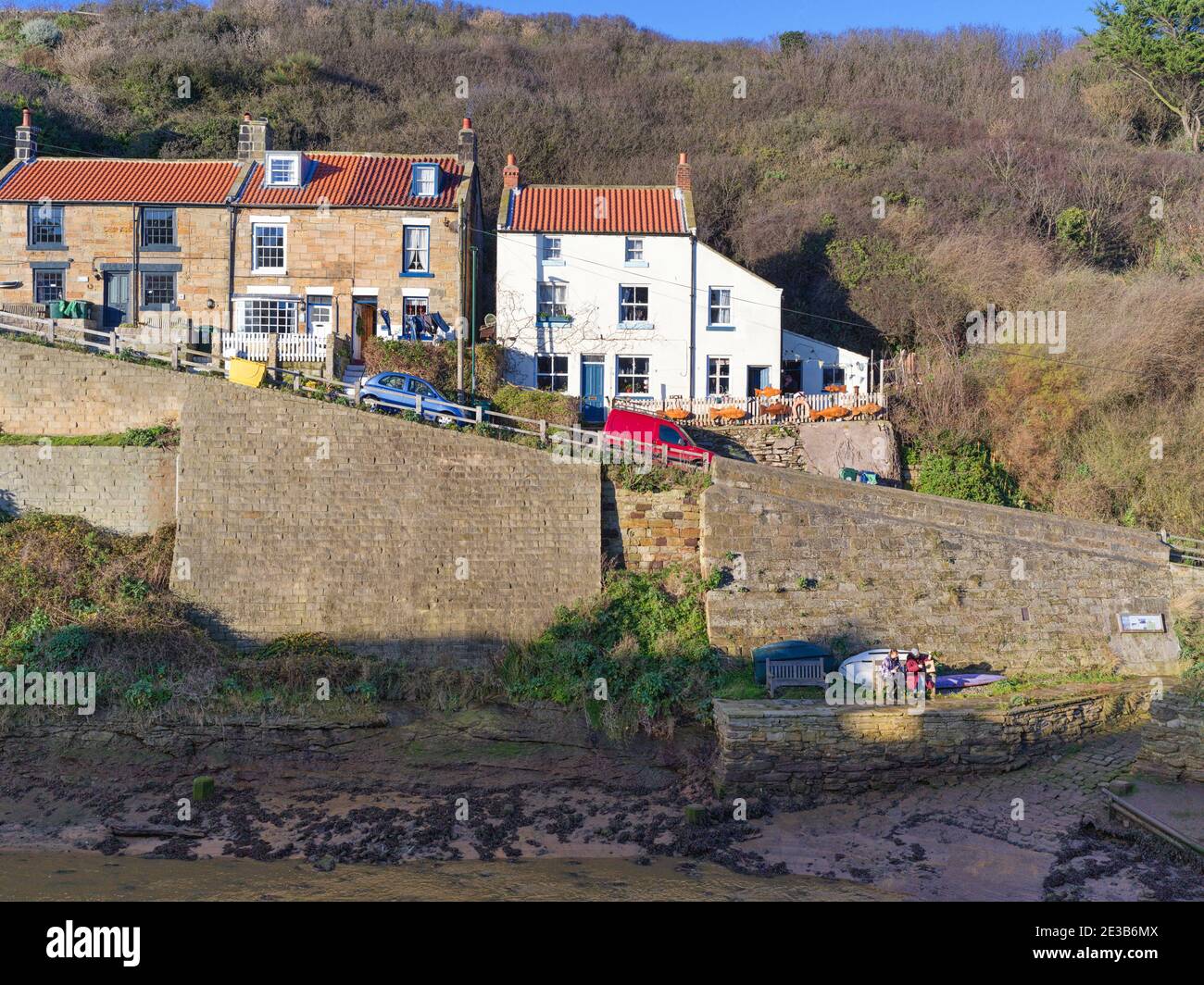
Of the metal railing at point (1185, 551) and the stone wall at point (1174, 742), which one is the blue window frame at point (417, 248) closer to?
the metal railing at point (1185, 551)

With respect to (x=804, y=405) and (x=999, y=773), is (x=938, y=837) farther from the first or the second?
(x=804, y=405)

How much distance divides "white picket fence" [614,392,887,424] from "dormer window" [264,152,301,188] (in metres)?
11.7

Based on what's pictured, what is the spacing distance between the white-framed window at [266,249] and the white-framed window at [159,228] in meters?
2.14

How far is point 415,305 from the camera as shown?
91.3ft

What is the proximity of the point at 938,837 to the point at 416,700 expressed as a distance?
29.1 ft

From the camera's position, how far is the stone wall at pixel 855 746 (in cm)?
1659

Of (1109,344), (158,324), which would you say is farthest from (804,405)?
(158,324)

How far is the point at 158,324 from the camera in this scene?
2703 centimetres

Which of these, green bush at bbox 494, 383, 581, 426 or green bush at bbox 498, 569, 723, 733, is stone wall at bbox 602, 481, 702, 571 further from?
green bush at bbox 494, 383, 581, 426

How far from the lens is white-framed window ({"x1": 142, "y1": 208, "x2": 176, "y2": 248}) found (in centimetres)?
2781

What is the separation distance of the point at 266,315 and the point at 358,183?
4.51 m

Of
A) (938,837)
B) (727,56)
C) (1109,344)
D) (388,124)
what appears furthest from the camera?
(727,56)

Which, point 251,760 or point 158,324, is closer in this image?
point 251,760

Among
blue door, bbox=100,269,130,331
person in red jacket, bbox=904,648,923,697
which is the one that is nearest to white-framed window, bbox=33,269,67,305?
blue door, bbox=100,269,130,331
